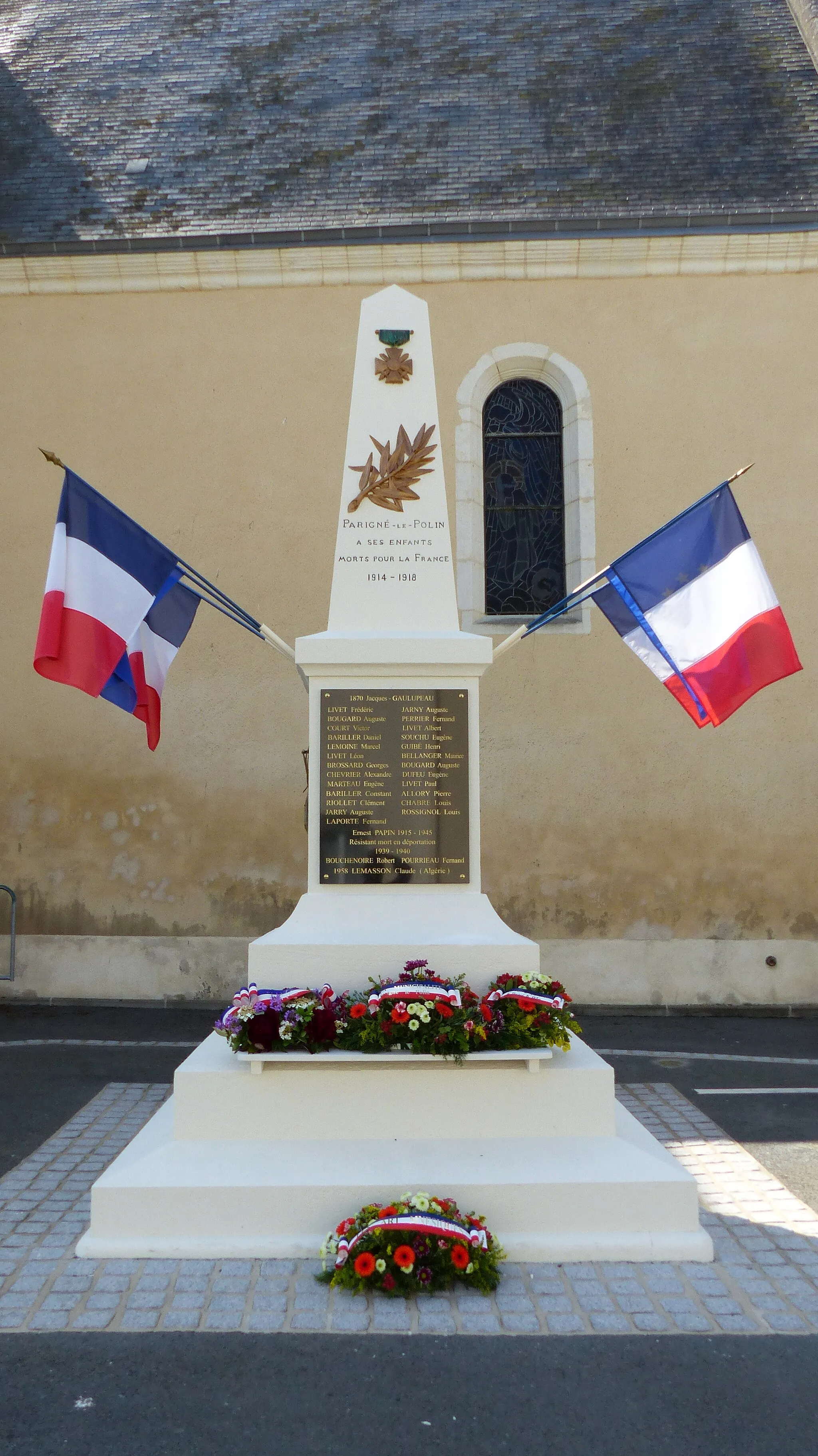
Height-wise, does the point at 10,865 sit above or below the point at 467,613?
below

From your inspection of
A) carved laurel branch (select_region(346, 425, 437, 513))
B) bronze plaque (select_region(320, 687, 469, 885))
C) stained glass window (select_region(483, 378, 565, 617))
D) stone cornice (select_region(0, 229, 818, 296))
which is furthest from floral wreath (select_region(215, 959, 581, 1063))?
stone cornice (select_region(0, 229, 818, 296))

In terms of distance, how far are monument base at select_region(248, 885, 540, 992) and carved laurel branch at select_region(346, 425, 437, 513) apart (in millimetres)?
1815

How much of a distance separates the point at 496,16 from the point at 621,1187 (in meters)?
11.3

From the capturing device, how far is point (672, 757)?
8.25 metres

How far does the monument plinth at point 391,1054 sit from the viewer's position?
3.57 metres

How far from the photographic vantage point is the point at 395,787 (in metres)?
4.41

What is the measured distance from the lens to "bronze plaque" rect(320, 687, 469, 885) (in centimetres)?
436

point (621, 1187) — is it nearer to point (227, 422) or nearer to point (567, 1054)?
point (567, 1054)

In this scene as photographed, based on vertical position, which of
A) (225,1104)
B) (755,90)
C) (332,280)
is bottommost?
(225,1104)

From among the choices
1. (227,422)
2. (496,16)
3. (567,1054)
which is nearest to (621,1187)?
(567,1054)

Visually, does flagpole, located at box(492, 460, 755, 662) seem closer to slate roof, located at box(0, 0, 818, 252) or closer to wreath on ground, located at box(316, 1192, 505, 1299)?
wreath on ground, located at box(316, 1192, 505, 1299)

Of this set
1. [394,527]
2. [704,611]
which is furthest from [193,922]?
[704,611]

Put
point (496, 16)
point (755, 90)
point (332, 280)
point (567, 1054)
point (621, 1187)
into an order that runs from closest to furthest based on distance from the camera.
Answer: point (621, 1187)
point (567, 1054)
point (332, 280)
point (755, 90)
point (496, 16)

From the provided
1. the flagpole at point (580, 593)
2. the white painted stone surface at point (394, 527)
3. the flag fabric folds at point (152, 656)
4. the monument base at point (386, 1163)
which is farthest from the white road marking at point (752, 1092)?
the flag fabric folds at point (152, 656)
